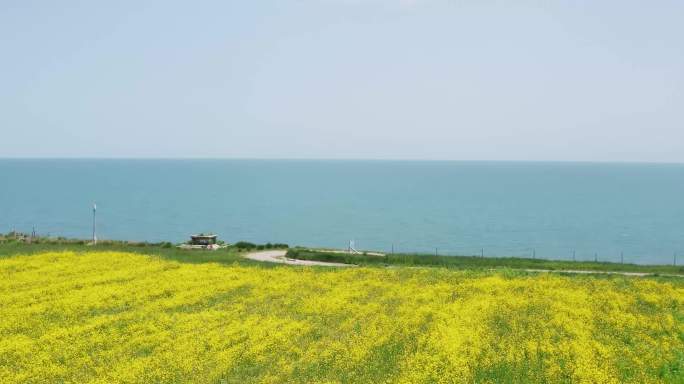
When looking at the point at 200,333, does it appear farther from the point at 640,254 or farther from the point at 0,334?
the point at 640,254

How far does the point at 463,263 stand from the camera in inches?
2462

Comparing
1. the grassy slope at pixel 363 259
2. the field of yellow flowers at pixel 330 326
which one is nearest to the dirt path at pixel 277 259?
the grassy slope at pixel 363 259

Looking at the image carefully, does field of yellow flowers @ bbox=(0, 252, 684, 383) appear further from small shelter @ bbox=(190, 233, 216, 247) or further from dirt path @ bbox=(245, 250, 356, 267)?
small shelter @ bbox=(190, 233, 216, 247)

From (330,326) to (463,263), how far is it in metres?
30.8

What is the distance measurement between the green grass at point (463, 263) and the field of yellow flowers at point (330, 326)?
29.4ft

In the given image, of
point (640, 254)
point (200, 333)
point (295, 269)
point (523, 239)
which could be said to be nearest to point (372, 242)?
point (523, 239)

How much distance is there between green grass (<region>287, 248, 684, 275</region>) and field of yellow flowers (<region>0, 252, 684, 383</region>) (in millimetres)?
8967

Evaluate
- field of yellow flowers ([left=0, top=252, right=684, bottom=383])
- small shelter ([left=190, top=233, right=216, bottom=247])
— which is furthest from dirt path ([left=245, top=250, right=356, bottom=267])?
field of yellow flowers ([left=0, top=252, right=684, bottom=383])

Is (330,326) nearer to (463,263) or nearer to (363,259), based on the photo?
(363,259)

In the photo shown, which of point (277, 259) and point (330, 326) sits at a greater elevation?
point (330, 326)

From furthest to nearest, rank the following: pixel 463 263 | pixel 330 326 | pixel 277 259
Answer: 1. pixel 277 259
2. pixel 463 263
3. pixel 330 326

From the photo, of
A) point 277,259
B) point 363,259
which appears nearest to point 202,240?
point 277,259

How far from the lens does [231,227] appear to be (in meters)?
148

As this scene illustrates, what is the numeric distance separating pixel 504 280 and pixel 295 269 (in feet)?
60.8
